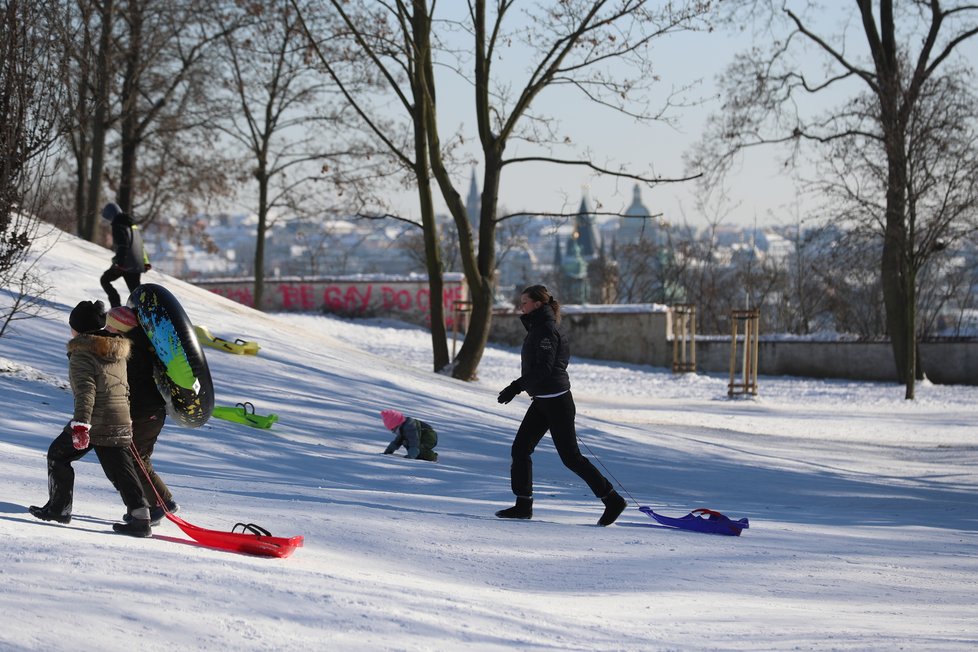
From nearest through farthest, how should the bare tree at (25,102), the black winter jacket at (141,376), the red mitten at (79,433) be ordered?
1. the red mitten at (79,433)
2. the black winter jacket at (141,376)
3. the bare tree at (25,102)

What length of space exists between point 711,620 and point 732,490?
6.18m

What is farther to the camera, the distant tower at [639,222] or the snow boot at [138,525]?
the distant tower at [639,222]

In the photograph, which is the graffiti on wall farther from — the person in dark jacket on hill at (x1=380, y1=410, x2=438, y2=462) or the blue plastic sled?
the blue plastic sled

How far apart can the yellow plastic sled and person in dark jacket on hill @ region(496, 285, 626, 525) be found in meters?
7.60

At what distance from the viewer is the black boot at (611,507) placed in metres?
8.34

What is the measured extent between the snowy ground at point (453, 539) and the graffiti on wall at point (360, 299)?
65.6 ft

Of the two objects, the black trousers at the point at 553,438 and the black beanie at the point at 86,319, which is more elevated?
the black beanie at the point at 86,319

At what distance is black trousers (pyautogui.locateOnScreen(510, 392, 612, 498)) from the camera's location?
26.4 ft

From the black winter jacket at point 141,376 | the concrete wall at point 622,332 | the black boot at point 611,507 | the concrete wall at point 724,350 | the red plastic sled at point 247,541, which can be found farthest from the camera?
the concrete wall at point 622,332

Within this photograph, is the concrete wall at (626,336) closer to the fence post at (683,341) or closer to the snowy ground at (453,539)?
the fence post at (683,341)

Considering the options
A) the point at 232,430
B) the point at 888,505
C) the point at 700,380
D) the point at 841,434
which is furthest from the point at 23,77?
the point at 700,380

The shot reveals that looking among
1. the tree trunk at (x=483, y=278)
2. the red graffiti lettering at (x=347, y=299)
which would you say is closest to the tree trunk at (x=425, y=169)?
the tree trunk at (x=483, y=278)

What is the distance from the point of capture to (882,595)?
21.7ft

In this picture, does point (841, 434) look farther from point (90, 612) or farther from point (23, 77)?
point (90, 612)
